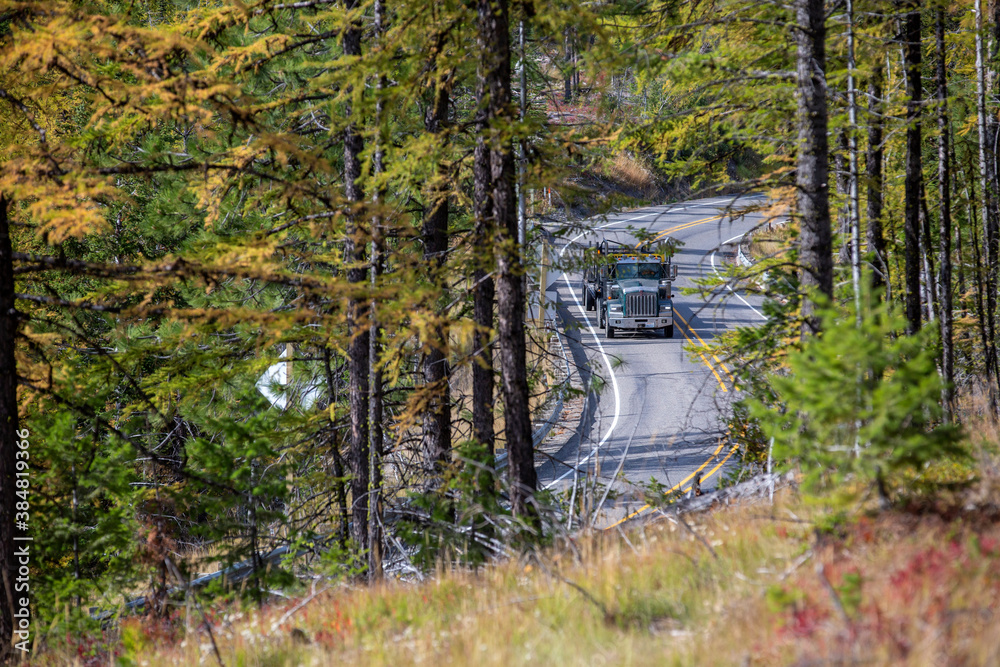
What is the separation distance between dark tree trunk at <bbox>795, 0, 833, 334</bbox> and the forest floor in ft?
8.40

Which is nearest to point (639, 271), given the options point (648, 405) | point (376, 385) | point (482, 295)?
point (648, 405)

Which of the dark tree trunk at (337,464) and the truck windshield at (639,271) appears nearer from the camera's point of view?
the dark tree trunk at (337,464)

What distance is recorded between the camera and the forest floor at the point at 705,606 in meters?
3.13

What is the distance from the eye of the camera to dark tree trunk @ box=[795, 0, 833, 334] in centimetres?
695

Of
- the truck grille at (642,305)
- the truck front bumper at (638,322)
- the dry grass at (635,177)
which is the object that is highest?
the dry grass at (635,177)

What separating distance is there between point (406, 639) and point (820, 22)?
6899 millimetres

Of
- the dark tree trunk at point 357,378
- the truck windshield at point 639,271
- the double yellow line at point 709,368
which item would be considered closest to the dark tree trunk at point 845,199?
the double yellow line at point 709,368

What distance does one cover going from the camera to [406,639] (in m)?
4.52

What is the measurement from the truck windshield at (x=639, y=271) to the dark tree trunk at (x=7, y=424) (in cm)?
2010

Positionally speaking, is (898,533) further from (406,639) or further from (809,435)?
(406,639)

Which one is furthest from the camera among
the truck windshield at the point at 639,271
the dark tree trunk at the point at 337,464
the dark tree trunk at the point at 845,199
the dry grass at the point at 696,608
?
the truck windshield at the point at 639,271

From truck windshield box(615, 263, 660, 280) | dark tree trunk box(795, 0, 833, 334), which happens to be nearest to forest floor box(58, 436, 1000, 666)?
dark tree trunk box(795, 0, 833, 334)

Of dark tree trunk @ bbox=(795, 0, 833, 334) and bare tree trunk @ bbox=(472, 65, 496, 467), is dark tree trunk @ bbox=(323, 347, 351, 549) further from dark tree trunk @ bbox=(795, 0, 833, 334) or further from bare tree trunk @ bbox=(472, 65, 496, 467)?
dark tree trunk @ bbox=(795, 0, 833, 334)

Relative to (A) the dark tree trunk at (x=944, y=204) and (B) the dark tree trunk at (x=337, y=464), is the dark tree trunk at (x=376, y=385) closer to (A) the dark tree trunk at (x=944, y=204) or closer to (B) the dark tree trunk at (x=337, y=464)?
(B) the dark tree trunk at (x=337, y=464)
